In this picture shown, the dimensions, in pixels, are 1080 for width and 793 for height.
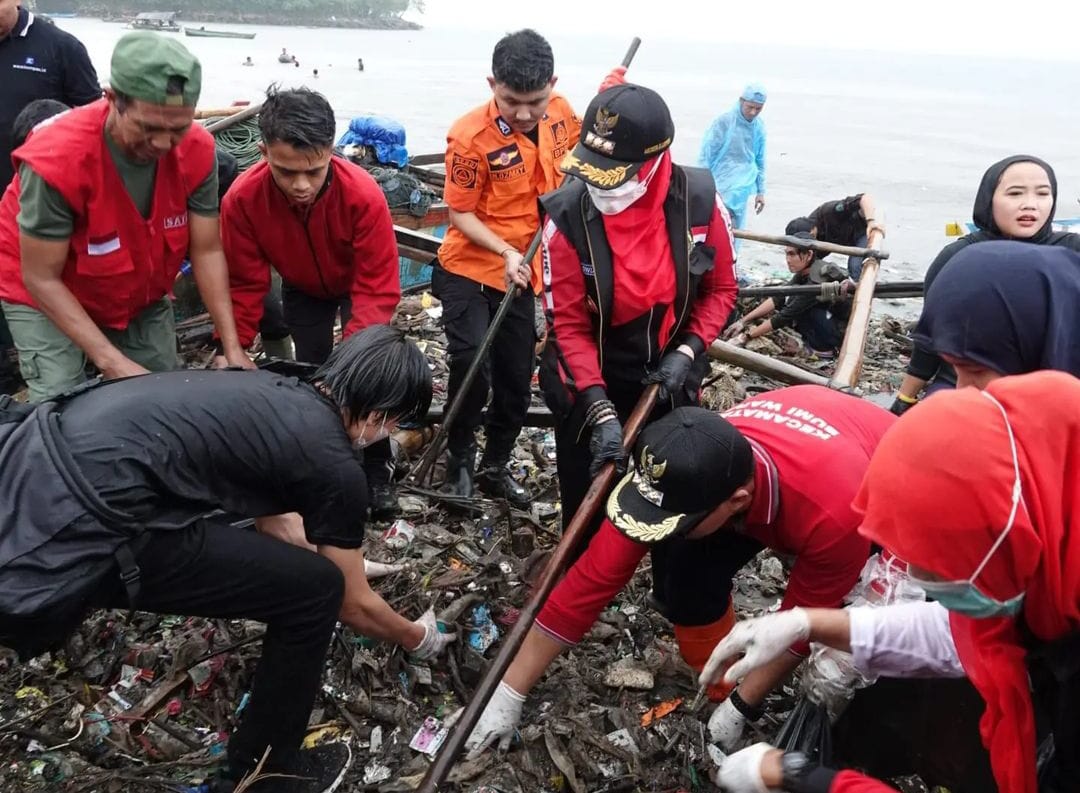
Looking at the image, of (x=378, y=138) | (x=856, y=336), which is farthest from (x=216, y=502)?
(x=378, y=138)

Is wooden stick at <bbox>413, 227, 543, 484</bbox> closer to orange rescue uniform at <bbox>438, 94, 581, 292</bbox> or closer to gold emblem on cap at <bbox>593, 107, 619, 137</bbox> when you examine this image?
orange rescue uniform at <bbox>438, 94, 581, 292</bbox>

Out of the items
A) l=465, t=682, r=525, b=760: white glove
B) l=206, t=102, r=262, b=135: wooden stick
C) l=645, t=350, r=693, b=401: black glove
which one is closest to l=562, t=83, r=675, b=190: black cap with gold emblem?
l=645, t=350, r=693, b=401: black glove

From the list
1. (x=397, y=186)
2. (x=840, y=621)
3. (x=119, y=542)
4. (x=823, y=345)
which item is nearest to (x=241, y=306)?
(x=119, y=542)

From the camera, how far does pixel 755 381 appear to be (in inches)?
257

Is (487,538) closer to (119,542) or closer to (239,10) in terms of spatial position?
(119,542)

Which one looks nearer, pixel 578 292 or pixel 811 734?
pixel 811 734

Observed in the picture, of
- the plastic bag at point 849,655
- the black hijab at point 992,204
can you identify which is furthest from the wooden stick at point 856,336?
Answer: the plastic bag at point 849,655

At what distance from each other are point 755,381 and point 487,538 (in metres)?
3.15

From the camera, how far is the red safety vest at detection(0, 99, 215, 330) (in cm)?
283

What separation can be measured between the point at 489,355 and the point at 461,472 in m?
0.62

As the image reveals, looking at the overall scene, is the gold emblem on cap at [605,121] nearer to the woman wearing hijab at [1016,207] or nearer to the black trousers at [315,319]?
the woman wearing hijab at [1016,207]

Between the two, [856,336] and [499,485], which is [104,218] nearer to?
[499,485]

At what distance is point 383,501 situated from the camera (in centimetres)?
401

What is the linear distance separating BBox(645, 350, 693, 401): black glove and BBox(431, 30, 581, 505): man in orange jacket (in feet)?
3.17
